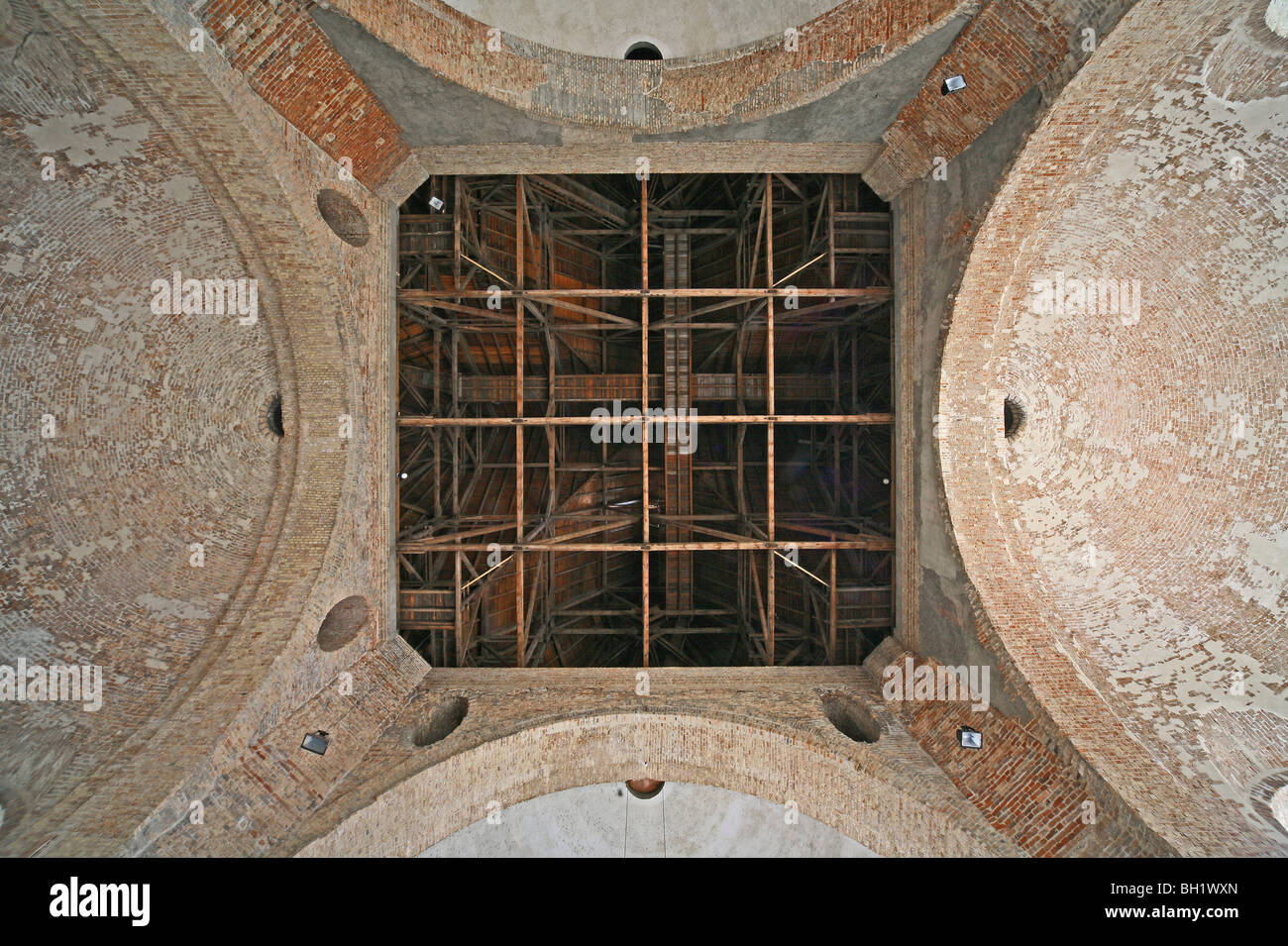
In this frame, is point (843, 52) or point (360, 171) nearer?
point (843, 52)

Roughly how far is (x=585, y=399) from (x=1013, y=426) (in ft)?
21.2

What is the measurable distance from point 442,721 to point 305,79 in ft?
24.5

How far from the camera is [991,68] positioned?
6074 millimetres

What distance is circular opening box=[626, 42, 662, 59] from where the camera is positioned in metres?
8.27

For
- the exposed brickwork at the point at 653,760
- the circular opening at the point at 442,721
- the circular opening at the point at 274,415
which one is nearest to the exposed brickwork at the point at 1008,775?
the exposed brickwork at the point at 653,760

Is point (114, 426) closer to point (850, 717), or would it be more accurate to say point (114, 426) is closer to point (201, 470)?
point (201, 470)

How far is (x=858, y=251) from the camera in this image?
861cm

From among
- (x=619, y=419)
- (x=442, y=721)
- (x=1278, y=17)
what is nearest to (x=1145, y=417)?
(x=1278, y=17)

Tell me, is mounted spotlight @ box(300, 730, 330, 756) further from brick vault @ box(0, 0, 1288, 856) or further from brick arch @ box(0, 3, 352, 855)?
brick arch @ box(0, 3, 352, 855)

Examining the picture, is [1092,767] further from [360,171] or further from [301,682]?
[360,171]

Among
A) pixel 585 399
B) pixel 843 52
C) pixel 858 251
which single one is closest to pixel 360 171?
pixel 585 399

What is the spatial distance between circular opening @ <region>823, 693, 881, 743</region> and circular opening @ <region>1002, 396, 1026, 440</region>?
14.0 ft

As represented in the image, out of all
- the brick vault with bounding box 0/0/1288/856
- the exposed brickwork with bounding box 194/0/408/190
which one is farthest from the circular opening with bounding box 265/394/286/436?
the exposed brickwork with bounding box 194/0/408/190

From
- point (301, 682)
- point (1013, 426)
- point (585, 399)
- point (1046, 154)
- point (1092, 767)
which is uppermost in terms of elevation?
point (1046, 154)
